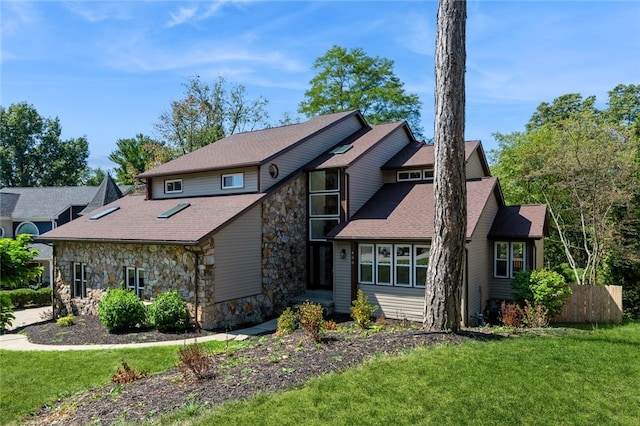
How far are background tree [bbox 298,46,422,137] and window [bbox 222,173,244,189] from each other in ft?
54.4

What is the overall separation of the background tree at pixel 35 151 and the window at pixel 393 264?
4570cm

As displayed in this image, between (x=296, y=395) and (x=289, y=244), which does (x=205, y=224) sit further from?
(x=296, y=395)

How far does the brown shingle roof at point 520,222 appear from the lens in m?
15.0

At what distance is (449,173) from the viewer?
8070 mm

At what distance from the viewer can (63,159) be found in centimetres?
4803

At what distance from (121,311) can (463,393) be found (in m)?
11.0

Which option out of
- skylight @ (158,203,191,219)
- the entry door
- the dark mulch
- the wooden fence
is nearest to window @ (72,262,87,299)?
skylight @ (158,203,191,219)

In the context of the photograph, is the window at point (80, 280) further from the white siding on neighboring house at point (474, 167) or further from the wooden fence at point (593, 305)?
the wooden fence at point (593, 305)

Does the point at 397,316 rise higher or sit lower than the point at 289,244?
lower

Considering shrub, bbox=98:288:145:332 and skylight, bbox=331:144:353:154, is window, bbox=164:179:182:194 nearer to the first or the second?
shrub, bbox=98:288:145:332

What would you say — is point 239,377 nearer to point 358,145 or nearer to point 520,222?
point 358,145

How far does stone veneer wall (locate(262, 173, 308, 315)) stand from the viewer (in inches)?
593

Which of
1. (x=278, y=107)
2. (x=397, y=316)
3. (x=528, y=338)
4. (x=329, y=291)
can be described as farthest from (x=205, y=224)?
(x=278, y=107)

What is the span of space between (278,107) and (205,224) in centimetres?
2327
